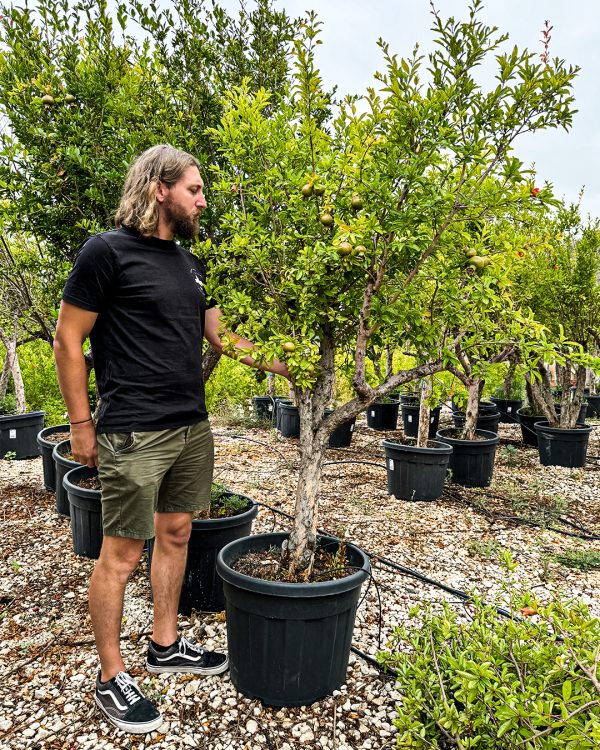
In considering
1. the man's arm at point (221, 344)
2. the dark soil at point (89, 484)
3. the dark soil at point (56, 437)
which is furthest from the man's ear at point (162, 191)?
the dark soil at point (56, 437)

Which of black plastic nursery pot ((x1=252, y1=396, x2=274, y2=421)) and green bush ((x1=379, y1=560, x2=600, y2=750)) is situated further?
black plastic nursery pot ((x1=252, y1=396, x2=274, y2=421))

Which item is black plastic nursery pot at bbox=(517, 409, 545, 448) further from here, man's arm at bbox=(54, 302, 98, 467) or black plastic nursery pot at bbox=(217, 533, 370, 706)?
man's arm at bbox=(54, 302, 98, 467)

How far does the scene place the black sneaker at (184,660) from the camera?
7.75 feet

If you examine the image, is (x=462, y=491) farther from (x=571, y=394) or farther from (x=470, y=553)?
(x=571, y=394)

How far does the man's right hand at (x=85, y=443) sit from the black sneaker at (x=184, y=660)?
0.92 metres

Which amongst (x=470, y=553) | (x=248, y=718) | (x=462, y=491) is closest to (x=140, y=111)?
(x=248, y=718)

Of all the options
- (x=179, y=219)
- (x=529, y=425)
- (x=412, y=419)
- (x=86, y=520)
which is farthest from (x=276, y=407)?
(x=179, y=219)

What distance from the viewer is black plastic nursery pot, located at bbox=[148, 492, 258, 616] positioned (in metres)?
2.84

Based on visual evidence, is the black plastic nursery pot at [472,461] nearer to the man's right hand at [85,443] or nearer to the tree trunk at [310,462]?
the tree trunk at [310,462]

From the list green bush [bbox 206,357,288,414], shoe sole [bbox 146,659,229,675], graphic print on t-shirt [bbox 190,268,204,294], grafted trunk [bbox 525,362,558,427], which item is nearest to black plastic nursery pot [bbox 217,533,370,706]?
shoe sole [bbox 146,659,229,675]

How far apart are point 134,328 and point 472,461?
14.3ft

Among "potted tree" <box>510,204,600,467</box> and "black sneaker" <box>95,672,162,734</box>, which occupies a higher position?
"potted tree" <box>510,204,600,467</box>

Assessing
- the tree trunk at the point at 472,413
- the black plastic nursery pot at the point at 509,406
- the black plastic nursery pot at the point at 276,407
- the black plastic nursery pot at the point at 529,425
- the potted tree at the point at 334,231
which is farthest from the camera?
the black plastic nursery pot at the point at 509,406

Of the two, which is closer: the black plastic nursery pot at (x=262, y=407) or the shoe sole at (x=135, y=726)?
the shoe sole at (x=135, y=726)
